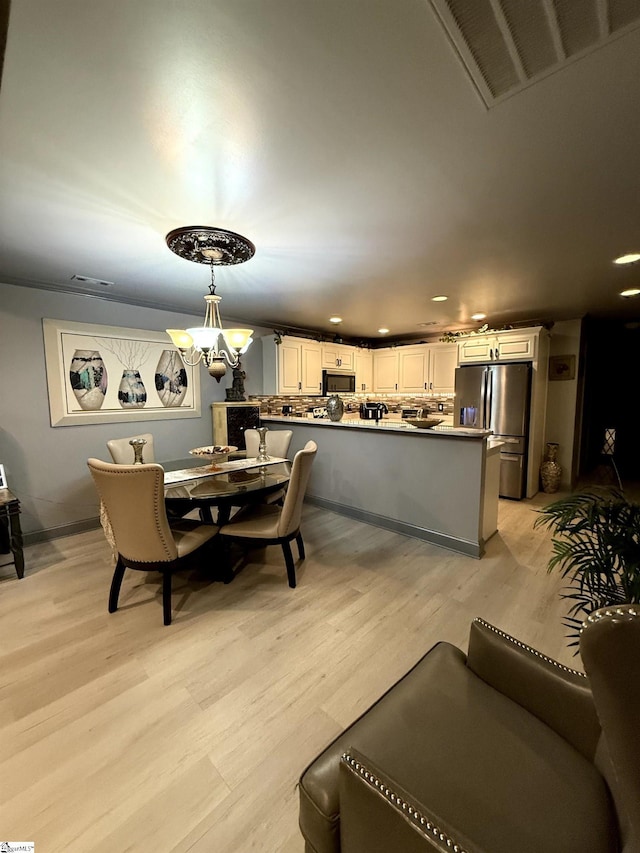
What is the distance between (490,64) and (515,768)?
1.91 meters

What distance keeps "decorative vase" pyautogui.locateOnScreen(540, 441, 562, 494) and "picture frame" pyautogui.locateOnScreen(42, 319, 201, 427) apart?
4796 mm

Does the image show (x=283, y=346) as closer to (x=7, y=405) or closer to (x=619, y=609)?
(x=7, y=405)

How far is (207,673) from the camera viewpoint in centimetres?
174

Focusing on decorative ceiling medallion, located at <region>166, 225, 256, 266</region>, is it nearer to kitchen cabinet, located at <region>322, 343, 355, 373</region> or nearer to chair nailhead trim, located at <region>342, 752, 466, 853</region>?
chair nailhead trim, located at <region>342, 752, 466, 853</region>

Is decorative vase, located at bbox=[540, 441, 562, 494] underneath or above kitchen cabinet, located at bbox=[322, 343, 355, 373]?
underneath

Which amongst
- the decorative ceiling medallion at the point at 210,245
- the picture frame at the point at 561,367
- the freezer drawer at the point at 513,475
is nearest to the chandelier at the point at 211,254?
the decorative ceiling medallion at the point at 210,245

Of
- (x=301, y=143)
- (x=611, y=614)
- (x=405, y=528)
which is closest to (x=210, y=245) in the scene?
(x=301, y=143)

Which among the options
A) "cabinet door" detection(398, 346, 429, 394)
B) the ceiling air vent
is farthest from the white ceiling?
"cabinet door" detection(398, 346, 429, 394)

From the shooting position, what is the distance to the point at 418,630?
6.71ft

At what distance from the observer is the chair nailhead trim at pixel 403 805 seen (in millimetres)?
631

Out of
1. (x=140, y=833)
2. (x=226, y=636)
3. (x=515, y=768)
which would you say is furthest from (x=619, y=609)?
(x=226, y=636)

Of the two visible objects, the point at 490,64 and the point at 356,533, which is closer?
the point at 490,64

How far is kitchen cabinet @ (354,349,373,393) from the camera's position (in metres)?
6.10

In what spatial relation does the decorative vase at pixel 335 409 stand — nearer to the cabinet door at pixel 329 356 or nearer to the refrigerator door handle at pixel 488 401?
the cabinet door at pixel 329 356
